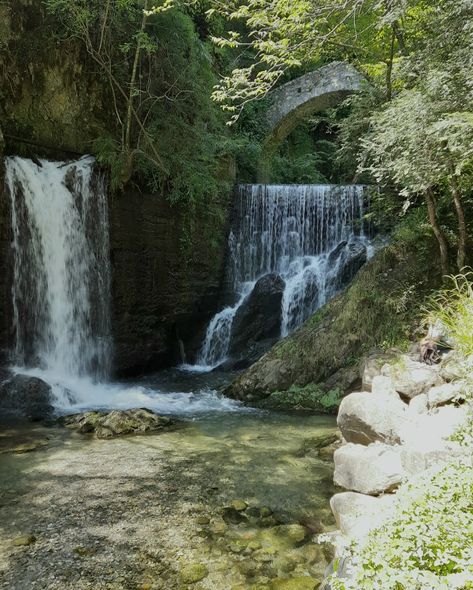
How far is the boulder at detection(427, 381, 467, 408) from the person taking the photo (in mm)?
3997

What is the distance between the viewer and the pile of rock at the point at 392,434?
10.2 ft

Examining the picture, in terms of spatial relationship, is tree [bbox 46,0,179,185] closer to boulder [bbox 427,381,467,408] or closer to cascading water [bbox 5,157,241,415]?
cascading water [bbox 5,157,241,415]

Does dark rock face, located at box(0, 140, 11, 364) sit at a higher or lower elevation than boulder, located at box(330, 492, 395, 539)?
higher

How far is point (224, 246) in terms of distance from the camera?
12867mm

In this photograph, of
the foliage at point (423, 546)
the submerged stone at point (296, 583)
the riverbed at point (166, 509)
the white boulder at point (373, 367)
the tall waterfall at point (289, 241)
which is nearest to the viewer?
the foliage at point (423, 546)

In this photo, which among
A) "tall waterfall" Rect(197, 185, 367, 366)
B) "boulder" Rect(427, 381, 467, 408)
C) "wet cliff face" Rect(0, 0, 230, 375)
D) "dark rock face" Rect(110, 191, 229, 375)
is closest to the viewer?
"boulder" Rect(427, 381, 467, 408)

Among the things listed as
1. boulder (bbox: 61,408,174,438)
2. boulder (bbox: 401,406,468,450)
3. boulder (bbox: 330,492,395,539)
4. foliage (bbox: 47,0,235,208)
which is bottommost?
boulder (bbox: 61,408,174,438)

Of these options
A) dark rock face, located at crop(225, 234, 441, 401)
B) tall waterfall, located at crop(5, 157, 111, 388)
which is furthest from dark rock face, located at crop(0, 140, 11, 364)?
dark rock face, located at crop(225, 234, 441, 401)

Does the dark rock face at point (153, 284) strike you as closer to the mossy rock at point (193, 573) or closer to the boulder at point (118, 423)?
the boulder at point (118, 423)

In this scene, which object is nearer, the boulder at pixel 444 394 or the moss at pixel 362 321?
the boulder at pixel 444 394

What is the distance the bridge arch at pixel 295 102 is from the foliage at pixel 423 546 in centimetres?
1619

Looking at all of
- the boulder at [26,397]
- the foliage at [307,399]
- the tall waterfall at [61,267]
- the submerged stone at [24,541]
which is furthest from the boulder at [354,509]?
the tall waterfall at [61,267]

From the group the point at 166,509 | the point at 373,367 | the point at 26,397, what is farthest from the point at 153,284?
the point at 166,509

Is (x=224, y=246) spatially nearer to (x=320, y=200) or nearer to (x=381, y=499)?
(x=320, y=200)
